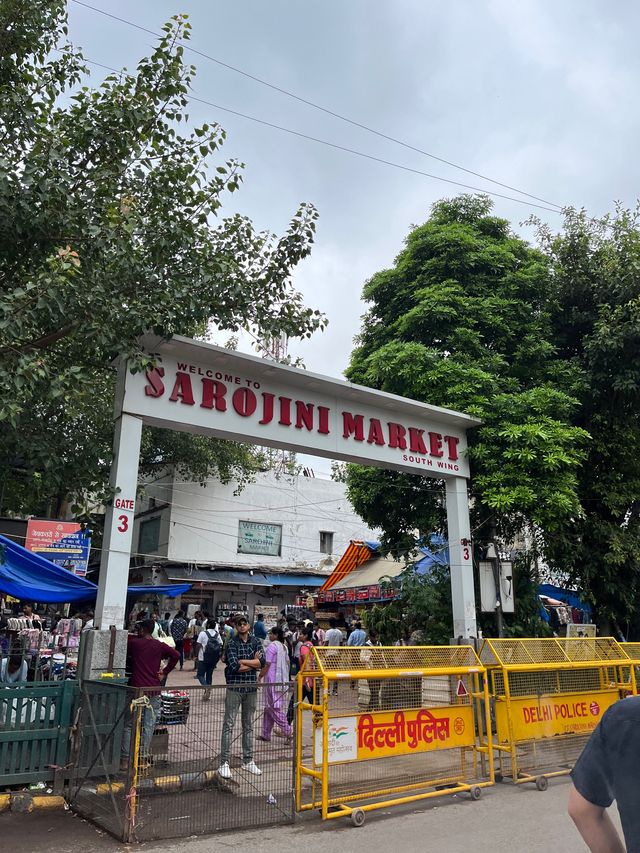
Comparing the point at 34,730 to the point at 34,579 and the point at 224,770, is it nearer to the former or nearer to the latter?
the point at 224,770

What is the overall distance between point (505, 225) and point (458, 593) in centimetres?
930

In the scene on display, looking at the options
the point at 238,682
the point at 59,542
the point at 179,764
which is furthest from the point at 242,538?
the point at 179,764

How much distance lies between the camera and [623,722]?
2277 millimetres

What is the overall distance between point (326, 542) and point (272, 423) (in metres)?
21.7

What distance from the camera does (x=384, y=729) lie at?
7223mm

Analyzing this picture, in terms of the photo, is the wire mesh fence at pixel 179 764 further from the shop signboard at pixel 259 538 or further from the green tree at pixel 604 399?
the shop signboard at pixel 259 538

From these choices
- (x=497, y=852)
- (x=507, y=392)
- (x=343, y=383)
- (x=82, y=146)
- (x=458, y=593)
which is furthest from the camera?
(x=507, y=392)

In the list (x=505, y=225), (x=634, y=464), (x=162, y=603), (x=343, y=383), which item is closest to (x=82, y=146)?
(x=343, y=383)

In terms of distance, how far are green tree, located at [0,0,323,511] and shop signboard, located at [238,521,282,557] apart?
2001 centimetres

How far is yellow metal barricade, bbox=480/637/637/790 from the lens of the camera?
A: 848 centimetres

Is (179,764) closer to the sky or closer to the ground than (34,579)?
closer to the ground

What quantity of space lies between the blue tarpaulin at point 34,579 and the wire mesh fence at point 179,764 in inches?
144

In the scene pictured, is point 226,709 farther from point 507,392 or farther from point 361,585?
point 361,585

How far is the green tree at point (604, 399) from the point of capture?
14211 mm
